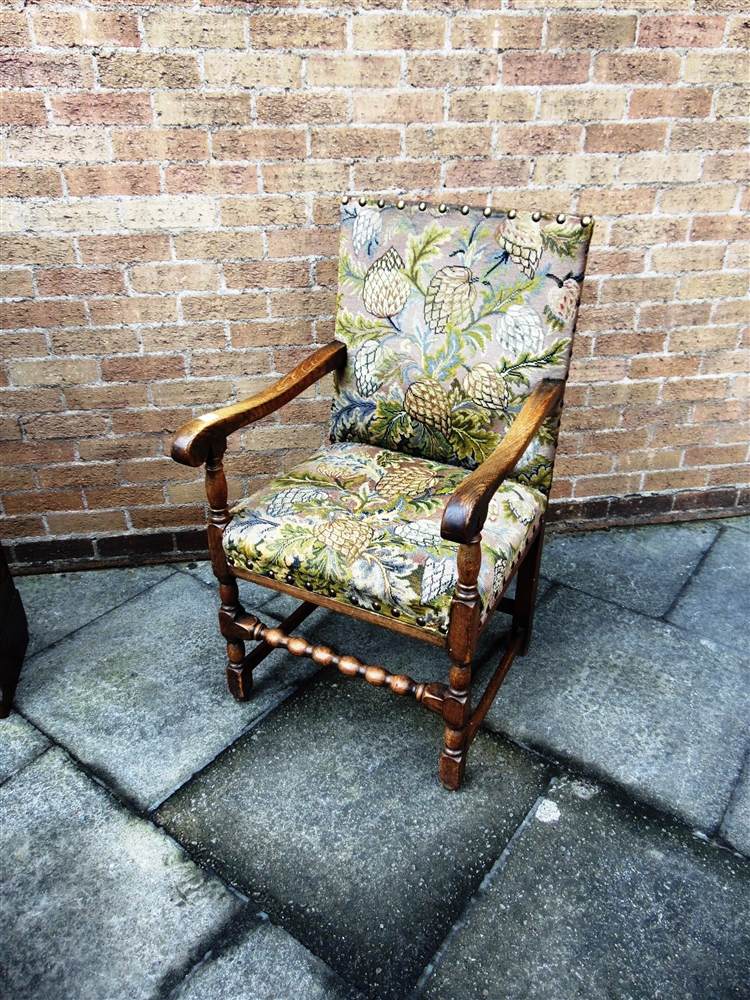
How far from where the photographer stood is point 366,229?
1.80 m

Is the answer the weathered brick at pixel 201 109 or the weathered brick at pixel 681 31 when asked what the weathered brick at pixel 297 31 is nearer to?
the weathered brick at pixel 201 109

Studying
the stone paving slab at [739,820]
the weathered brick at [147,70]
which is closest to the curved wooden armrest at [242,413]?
the weathered brick at [147,70]

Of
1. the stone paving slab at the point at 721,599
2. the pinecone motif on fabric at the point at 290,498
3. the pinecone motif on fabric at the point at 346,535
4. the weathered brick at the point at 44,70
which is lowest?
the stone paving slab at the point at 721,599

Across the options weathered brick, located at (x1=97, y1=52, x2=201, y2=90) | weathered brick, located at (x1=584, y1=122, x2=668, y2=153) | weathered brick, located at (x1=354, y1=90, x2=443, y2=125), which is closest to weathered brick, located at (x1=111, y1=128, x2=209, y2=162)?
weathered brick, located at (x1=97, y1=52, x2=201, y2=90)

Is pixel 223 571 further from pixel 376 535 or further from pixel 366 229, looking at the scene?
pixel 366 229

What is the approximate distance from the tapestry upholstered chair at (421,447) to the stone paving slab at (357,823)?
0.12m

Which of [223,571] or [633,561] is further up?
[223,571]

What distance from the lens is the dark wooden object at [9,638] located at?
1.84 m

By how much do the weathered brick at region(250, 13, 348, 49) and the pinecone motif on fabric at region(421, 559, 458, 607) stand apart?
143 cm

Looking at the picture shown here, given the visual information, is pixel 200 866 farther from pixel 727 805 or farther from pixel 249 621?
pixel 727 805

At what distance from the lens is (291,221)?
2064 mm

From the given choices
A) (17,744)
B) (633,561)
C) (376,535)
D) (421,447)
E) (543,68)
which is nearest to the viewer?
(376,535)

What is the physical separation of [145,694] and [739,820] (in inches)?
57.2

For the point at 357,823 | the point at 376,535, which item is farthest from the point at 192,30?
the point at 357,823
